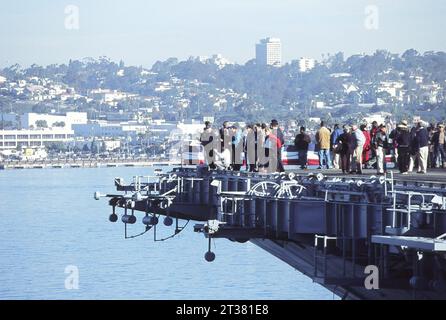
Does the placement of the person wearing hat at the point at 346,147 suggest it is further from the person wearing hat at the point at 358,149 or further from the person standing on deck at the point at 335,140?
the person standing on deck at the point at 335,140

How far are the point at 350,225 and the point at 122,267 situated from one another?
40.9 meters

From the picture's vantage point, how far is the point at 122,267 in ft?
241

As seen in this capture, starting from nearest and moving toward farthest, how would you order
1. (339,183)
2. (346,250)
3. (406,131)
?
1. (346,250)
2. (339,183)
3. (406,131)

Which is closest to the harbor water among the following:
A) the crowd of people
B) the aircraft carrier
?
the crowd of people

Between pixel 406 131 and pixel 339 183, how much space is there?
7466mm

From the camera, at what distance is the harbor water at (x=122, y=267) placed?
202 feet

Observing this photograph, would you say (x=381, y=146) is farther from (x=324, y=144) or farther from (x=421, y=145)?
(x=324, y=144)

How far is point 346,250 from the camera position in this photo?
33625mm

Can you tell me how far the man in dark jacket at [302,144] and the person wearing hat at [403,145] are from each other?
771 centimetres

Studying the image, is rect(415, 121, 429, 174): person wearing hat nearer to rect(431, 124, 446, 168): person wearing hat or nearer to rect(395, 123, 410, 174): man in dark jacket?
rect(395, 123, 410, 174): man in dark jacket

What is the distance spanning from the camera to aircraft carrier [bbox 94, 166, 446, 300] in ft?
94.4
